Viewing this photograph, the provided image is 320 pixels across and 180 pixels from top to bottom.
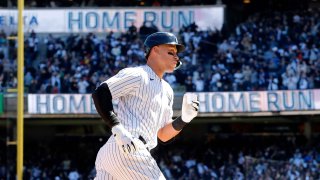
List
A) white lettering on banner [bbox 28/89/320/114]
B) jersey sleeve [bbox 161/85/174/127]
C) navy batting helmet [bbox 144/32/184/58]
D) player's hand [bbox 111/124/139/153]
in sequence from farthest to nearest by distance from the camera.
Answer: white lettering on banner [bbox 28/89/320/114] < jersey sleeve [bbox 161/85/174/127] < navy batting helmet [bbox 144/32/184/58] < player's hand [bbox 111/124/139/153]

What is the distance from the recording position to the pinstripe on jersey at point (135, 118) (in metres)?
6.04

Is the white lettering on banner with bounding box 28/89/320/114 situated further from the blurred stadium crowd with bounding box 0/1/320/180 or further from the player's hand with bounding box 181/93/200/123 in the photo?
the player's hand with bounding box 181/93/200/123

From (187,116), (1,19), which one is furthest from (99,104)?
(1,19)

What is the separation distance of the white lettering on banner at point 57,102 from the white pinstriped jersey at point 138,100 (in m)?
16.3

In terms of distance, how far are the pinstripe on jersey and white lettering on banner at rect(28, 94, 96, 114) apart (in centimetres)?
1634

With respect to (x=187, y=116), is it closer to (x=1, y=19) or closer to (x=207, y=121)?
(x=1, y=19)

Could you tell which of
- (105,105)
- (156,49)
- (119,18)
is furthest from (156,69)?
(119,18)

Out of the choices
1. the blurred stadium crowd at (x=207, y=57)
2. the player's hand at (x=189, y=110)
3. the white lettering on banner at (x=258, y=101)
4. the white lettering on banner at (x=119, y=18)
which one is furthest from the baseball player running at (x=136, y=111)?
the white lettering on banner at (x=119, y=18)

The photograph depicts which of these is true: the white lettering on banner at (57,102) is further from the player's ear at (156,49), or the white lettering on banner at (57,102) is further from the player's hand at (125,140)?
the player's hand at (125,140)

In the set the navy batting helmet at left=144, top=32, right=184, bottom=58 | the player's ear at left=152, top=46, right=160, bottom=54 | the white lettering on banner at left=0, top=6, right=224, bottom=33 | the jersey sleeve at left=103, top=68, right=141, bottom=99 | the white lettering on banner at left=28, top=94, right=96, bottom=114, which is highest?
the white lettering on banner at left=0, top=6, right=224, bottom=33

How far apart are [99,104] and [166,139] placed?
84 centimetres

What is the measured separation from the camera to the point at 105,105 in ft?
19.4

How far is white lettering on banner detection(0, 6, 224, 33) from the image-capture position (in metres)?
25.4

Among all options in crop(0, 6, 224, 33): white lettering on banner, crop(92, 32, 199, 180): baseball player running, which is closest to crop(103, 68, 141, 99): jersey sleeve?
crop(92, 32, 199, 180): baseball player running
